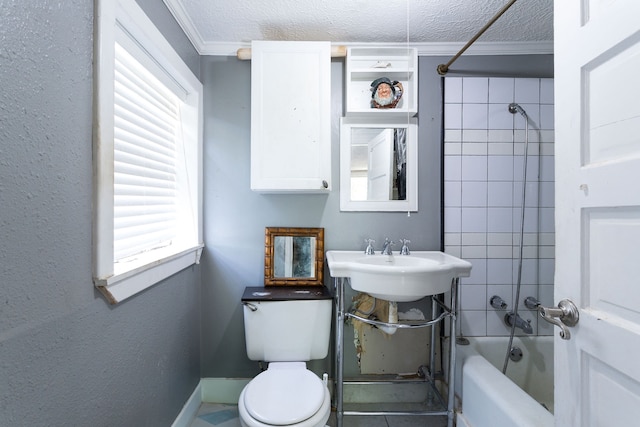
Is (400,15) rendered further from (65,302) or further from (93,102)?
(65,302)

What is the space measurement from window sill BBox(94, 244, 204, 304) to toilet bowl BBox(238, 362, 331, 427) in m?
0.61

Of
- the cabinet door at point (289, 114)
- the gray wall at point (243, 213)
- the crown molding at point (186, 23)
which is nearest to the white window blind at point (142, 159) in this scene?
the gray wall at point (243, 213)

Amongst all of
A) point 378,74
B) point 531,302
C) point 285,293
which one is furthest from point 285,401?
point 378,74

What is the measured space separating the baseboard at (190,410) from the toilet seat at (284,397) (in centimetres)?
52

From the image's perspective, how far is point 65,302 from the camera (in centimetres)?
77

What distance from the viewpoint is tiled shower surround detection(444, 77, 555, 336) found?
1791 millimetres

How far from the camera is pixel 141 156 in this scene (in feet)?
4.23

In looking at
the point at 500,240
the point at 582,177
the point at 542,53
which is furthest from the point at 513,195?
the point at 582,177

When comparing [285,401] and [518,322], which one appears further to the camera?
[518,322]

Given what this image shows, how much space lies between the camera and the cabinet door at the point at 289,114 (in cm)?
157

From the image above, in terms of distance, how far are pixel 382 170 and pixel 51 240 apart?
1.54 m

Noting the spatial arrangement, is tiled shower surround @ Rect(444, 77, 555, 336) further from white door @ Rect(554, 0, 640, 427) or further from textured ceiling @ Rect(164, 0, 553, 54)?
white door @ Rect(554, 0, 640, 427)

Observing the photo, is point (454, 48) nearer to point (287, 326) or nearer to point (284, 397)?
point (287, 326)

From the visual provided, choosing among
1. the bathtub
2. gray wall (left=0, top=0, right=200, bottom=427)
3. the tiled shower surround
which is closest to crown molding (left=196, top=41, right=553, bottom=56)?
the tiled shower surround
